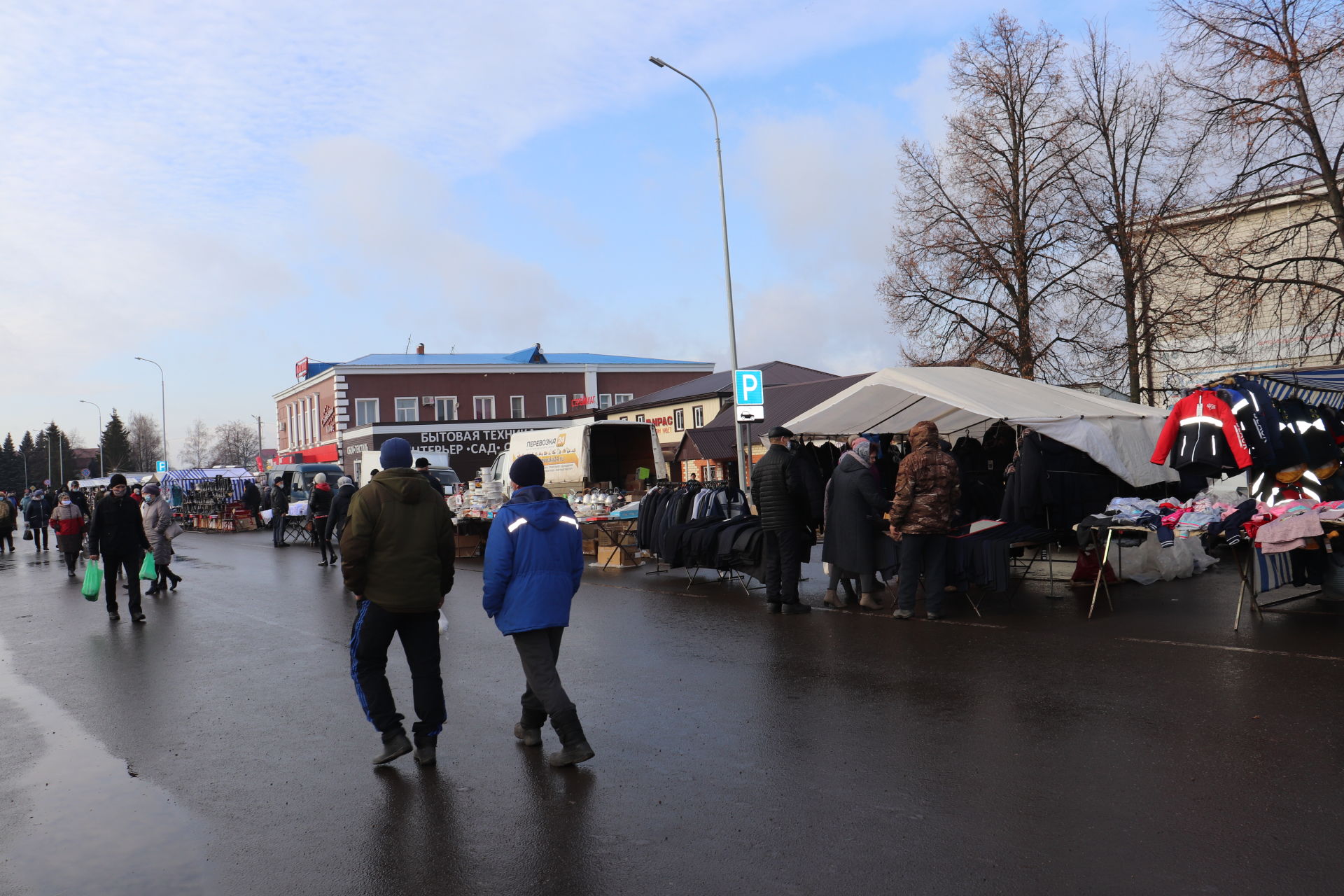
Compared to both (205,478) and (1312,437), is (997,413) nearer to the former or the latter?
(1312,437)

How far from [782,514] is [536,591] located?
19.6ft

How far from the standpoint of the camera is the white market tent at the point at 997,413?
1177 cm

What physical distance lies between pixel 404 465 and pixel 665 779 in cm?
243

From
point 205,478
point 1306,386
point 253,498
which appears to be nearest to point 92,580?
point 1306,386

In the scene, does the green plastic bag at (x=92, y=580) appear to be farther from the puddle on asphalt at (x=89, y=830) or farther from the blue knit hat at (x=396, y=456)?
the blue knit hat at (x=396, y=456)

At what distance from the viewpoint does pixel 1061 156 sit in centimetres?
2720

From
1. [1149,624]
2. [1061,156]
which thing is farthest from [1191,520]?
[1061,156]

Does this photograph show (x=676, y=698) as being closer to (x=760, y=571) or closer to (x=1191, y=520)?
(x=760, y=571)

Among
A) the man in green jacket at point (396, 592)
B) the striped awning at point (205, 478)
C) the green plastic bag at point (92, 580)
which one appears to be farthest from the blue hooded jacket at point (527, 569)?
the striped awning at point (205, 478)

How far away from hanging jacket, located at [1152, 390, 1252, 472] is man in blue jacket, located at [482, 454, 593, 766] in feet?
22.2

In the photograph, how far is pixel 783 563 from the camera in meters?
11.7

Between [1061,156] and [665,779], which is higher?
[1061,156]

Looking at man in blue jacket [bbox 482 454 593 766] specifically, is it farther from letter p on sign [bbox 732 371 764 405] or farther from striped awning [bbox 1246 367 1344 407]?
letter p on sign [bbox 732 371 764 405]

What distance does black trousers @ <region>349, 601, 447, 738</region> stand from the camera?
6074 millimetres
